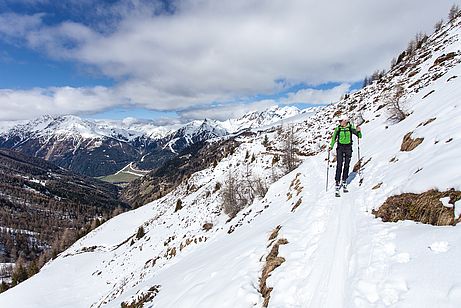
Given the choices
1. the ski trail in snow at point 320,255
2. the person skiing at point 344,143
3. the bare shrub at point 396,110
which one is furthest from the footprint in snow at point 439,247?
the bare shrub at point 396,110

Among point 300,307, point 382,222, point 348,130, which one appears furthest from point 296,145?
point 300,307

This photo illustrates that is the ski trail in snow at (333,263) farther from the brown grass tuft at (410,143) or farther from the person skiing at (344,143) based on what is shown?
the brown grass tuft at (410,143)

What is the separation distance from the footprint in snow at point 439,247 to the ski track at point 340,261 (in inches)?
23.7

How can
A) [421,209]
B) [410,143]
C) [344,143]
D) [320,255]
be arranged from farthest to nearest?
[344,143], [410,143], [320,255], [421,209]

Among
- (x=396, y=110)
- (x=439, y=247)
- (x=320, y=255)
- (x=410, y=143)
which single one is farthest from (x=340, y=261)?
(x=396, y=110)

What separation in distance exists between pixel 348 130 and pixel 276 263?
8931 millimetres

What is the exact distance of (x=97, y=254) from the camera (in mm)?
60906

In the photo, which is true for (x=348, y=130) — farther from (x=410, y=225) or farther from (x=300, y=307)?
(x=300, y=307)

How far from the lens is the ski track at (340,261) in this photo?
676 cm

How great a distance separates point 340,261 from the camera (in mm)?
8633

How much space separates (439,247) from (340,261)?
281 cm

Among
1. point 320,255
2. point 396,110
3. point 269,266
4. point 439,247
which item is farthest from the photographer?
point 396,110

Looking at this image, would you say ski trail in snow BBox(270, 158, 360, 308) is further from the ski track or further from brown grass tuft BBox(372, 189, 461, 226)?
brown grass tuft BBox(372, 189, 461, 226)

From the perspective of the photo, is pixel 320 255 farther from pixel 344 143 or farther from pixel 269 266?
pixel 344 143
